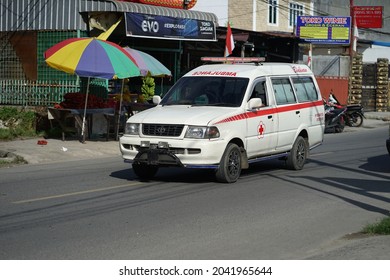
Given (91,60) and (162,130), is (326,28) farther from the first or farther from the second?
(162,130)

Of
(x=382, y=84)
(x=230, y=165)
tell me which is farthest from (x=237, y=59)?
(x=382, y=84)

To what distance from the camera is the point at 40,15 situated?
22578 mm

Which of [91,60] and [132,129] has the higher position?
[91,60]

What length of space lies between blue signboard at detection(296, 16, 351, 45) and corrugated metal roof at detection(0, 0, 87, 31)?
15.8 meters

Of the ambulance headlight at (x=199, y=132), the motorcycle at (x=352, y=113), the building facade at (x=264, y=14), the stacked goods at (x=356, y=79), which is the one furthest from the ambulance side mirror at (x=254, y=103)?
the building facade at (x=264, y=14)

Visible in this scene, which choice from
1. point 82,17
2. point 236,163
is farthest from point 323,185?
point 82,17

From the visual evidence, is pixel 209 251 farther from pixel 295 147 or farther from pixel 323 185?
pixel 295 147

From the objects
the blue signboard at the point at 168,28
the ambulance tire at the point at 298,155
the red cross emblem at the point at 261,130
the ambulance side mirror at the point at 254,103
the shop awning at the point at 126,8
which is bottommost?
the ambulance tire at the point at 298,155

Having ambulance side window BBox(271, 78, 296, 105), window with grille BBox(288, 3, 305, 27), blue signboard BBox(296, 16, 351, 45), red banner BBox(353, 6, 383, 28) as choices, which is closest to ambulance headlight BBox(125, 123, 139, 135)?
ambulance side window BBox(271, 78, 296, 105)

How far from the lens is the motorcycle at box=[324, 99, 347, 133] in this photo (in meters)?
25.3

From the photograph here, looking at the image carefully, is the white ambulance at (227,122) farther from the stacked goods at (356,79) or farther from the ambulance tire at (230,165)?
the stacked goods at (356,79)

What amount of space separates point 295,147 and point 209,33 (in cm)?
1211

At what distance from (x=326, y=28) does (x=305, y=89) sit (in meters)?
21.7

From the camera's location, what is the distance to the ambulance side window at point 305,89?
558 inches
